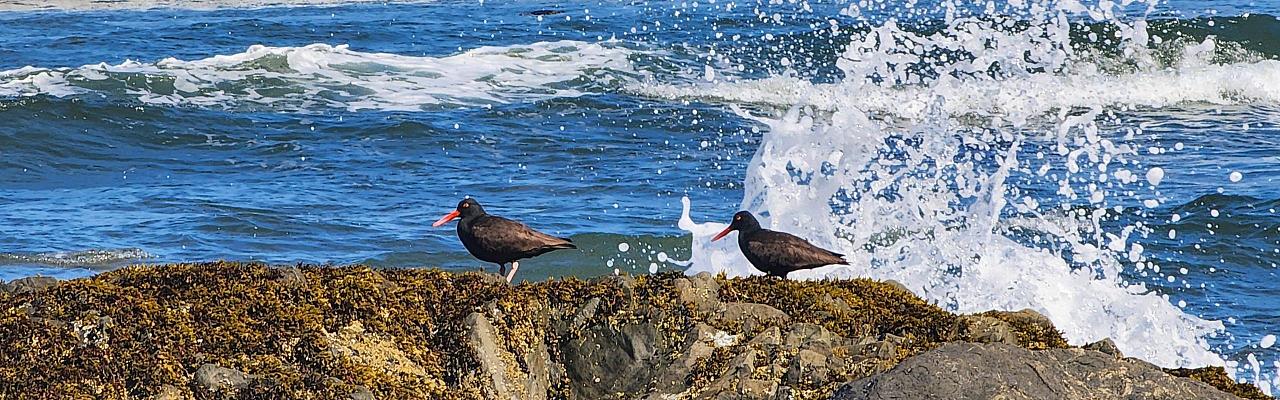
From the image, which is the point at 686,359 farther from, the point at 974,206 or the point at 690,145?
the point at 690,145

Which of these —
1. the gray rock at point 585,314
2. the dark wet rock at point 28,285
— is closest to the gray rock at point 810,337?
the gray rock at point 585,314

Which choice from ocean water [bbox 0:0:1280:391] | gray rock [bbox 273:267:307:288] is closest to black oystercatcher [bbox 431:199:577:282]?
gray rock [bbox 273:267:307:288]

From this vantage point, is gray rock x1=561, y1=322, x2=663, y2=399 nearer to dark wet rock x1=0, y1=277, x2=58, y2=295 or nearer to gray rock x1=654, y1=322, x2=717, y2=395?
gray rock x1=654, y1=322, x2=717, y2=395

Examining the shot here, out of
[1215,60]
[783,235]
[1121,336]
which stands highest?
[783,235]

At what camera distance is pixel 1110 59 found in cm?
2405

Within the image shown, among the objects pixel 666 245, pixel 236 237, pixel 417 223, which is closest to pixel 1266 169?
pixel 666 245

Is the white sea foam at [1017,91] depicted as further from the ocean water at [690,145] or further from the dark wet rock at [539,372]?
the dark wet rock at [539,372]

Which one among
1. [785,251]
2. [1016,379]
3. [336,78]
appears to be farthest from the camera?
[336,78]

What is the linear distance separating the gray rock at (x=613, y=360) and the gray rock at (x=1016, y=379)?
83cm

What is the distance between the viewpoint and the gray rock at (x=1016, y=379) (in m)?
4.44

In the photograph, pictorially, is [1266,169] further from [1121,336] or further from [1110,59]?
[1110,59]

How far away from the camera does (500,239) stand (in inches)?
283

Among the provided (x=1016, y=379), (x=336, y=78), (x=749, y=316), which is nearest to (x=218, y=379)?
(x=749, y=316)

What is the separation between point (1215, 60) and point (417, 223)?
17281mm
